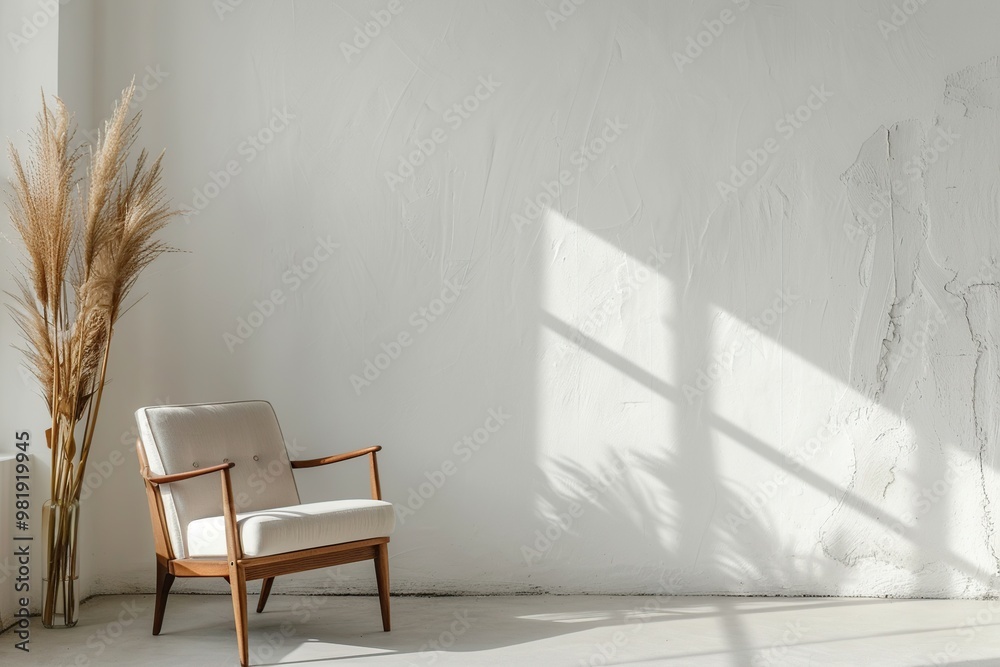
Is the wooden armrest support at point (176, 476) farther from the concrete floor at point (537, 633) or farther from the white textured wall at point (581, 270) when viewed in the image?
the white textured wall at point (581, 270)

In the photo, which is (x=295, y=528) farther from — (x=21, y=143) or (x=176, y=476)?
(x=21, y=143)

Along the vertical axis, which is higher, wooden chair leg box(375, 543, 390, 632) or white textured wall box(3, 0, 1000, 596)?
white textured wall box(3, 0, 1000, 596)

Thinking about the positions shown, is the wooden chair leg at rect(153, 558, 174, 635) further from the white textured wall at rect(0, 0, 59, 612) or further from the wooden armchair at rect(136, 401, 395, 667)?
the white textured wall at rect(0, 0, 59, 612)

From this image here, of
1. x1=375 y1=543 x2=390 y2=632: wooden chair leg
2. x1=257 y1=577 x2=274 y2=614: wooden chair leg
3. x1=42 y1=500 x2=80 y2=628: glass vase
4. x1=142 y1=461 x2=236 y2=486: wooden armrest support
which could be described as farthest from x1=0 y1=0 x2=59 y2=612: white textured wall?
x1=375 y1=543 x2=390 y2=632: wooden chair leg

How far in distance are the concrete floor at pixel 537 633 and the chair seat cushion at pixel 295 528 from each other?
0.39m

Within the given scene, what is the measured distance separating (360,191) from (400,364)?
79 cm

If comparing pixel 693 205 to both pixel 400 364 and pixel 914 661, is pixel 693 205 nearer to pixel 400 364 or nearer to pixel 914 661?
pixel 400 364

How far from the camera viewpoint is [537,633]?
3049 millimetres

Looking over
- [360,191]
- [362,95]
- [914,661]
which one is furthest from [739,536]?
[362,95]

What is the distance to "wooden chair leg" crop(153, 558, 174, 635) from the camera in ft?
9.82

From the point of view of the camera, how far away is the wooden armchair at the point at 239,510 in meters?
2.69

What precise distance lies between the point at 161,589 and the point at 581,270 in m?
2.11

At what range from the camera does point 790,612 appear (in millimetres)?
3326

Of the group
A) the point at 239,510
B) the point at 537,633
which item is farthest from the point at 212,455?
the point at 537,633
